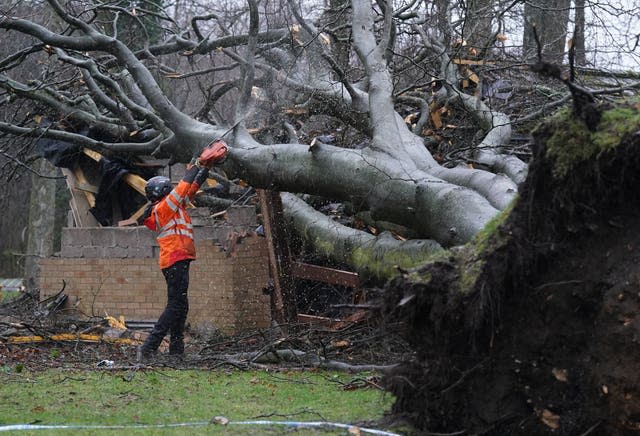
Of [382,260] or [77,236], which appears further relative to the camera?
[77,236]

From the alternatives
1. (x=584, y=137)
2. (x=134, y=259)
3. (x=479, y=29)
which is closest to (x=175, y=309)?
(x=134, y=259)

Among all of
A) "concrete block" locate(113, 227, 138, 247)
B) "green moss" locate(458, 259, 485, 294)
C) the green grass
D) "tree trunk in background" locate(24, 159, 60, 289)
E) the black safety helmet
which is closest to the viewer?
"green moss" locate(458, 259, 485, 294)

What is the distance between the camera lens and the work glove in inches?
320

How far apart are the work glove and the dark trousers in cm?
112

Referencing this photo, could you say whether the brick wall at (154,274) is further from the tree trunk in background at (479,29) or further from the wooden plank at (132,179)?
the tree trunk in background at (479,29)

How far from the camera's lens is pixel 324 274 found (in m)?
8.97

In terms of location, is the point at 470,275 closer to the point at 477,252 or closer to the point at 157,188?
the point at 477,252

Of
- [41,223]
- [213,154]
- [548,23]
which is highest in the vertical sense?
[548,23]

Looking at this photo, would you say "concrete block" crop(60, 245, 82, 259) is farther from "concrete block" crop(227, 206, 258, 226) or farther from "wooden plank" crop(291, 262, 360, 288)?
Answer: "wooden plank" crop(291, 262, 360, 288)

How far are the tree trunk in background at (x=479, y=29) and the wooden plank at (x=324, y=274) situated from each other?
4028 millimetres

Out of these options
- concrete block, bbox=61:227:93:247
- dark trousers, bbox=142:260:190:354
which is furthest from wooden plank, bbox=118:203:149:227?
dark trousers, bbox=142:260:190:354

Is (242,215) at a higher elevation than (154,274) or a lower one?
higher

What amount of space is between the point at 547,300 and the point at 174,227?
16.9 ft

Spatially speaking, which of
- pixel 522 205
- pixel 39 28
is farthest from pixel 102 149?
pixel 522 205
